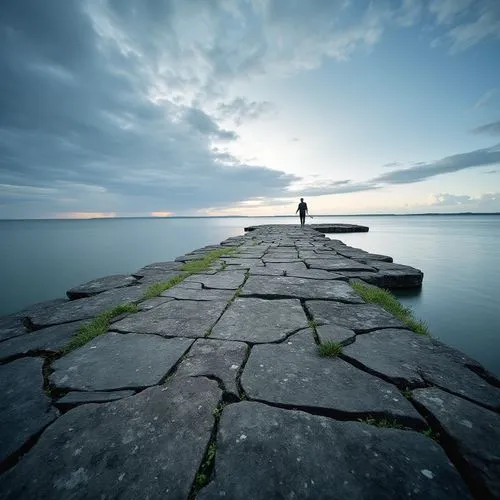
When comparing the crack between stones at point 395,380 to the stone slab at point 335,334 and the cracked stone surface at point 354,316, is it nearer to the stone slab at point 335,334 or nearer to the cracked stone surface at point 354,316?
the stone slab at point 335,334

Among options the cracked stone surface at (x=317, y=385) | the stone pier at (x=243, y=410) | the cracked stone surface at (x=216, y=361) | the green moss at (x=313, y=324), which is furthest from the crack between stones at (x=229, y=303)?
the green moss at (x=313, y=324)

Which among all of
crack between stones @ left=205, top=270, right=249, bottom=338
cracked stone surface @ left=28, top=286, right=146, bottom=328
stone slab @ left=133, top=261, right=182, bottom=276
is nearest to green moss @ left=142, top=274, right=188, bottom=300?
cracked stone surface @ left=28, top=286, right=146, bottom=328

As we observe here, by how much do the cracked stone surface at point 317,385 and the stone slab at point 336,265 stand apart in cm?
267

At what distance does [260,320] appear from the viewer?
221 centimetres

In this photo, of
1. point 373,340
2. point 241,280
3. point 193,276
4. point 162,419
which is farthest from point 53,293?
point 373,340

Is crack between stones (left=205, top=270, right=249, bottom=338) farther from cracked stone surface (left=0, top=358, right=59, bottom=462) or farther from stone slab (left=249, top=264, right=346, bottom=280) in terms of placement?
cracked stone surface (left=0, top=358, right=59, bottom=462)

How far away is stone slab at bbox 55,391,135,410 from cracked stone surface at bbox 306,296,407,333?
149 cm

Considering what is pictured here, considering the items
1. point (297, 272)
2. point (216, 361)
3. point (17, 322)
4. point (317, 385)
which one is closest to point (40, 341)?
point (17, 322)

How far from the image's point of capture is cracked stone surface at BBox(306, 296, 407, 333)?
2.08 metres

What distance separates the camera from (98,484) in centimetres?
87

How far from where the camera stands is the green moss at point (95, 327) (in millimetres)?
1905

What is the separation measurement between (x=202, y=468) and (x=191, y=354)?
2.64 feet

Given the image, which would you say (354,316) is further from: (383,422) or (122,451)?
(122,451)

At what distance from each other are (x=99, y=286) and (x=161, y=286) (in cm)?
96
